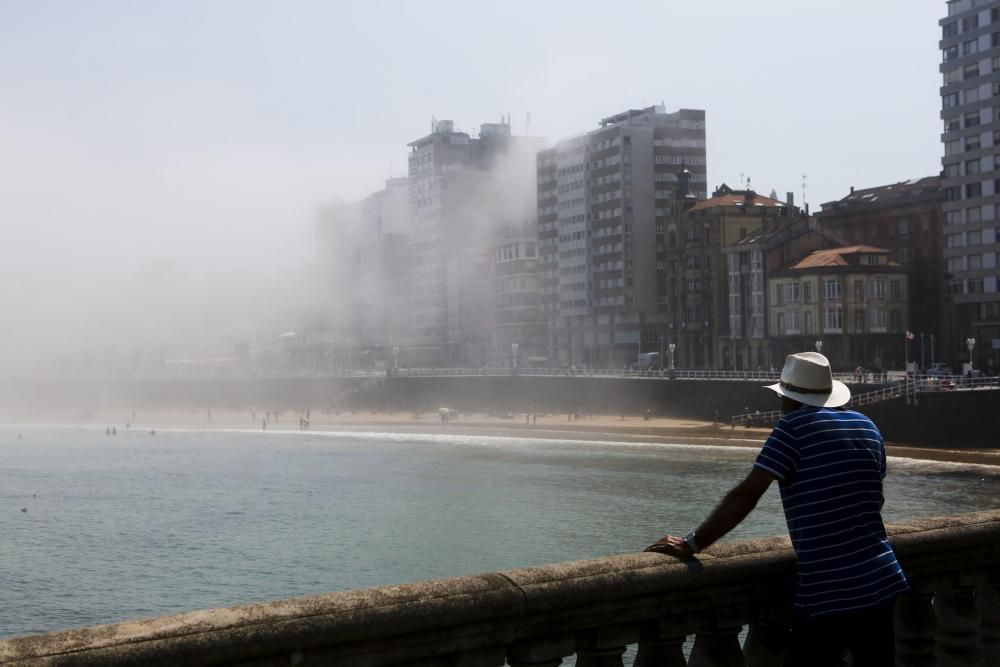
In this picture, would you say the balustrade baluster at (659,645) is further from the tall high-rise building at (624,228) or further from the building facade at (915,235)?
the tall high-rise building at (624,228)

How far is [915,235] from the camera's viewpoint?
118625mm

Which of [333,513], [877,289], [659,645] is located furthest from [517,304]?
[659,645]

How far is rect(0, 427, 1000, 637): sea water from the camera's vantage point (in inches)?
1772

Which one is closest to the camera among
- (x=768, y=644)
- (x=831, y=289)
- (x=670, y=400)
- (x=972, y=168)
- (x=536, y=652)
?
(x=536, y=652)

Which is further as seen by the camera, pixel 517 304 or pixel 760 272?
pixel 517 304

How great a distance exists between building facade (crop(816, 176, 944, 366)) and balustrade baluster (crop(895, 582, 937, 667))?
334ft

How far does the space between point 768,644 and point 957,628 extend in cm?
148

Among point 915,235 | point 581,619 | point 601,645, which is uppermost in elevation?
point 915,235

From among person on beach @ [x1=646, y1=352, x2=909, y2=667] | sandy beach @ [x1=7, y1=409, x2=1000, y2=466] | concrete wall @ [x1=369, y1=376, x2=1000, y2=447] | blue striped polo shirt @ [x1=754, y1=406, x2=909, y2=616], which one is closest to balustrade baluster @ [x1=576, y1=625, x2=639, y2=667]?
person on beach @ [x1=646, y1=352, x2=909, y2=667]

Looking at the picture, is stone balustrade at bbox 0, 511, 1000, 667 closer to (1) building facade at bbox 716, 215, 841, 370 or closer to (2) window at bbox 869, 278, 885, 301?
(2) window at bbox 869, 278, 885, 301

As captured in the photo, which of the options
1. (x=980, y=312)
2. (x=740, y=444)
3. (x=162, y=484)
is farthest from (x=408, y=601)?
(x=980, y=312)

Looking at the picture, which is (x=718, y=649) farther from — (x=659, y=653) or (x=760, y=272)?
(x=760, y=272)

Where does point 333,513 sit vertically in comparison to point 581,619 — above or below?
below

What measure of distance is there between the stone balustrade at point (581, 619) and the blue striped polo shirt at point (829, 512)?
0.49 metres
